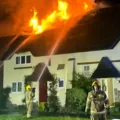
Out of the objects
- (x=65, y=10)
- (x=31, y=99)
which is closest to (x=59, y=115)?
(x=31, y=99)

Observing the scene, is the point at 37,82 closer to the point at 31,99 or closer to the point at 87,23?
the point at 31,99

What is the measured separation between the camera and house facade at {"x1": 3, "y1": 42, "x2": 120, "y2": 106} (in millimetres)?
3333

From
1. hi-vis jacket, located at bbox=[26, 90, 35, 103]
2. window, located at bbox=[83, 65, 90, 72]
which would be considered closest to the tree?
hi-vis jacket, located at bbox=[26, 90, 35, 103]

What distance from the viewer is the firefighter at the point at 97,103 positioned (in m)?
3.28

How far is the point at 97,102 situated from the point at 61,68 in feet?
1.76

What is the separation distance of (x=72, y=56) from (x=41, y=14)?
0.65m

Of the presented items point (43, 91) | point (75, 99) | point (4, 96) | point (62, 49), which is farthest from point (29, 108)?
point (62, 49)

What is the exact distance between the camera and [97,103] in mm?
3283

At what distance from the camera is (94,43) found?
3461 mm

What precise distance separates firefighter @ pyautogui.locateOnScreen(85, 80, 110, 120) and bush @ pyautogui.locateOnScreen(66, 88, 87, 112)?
0.09 m

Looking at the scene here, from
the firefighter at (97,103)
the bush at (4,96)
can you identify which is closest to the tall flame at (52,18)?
the bush at (4,96)

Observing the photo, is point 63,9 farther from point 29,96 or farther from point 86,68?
point 29,96

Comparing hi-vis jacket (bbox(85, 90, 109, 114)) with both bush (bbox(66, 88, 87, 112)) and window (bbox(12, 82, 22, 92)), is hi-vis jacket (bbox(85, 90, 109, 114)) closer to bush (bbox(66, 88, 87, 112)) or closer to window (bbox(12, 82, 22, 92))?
bush (bbox(66, 88, 87, 112))

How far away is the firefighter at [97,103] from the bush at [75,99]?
87 millimetres
